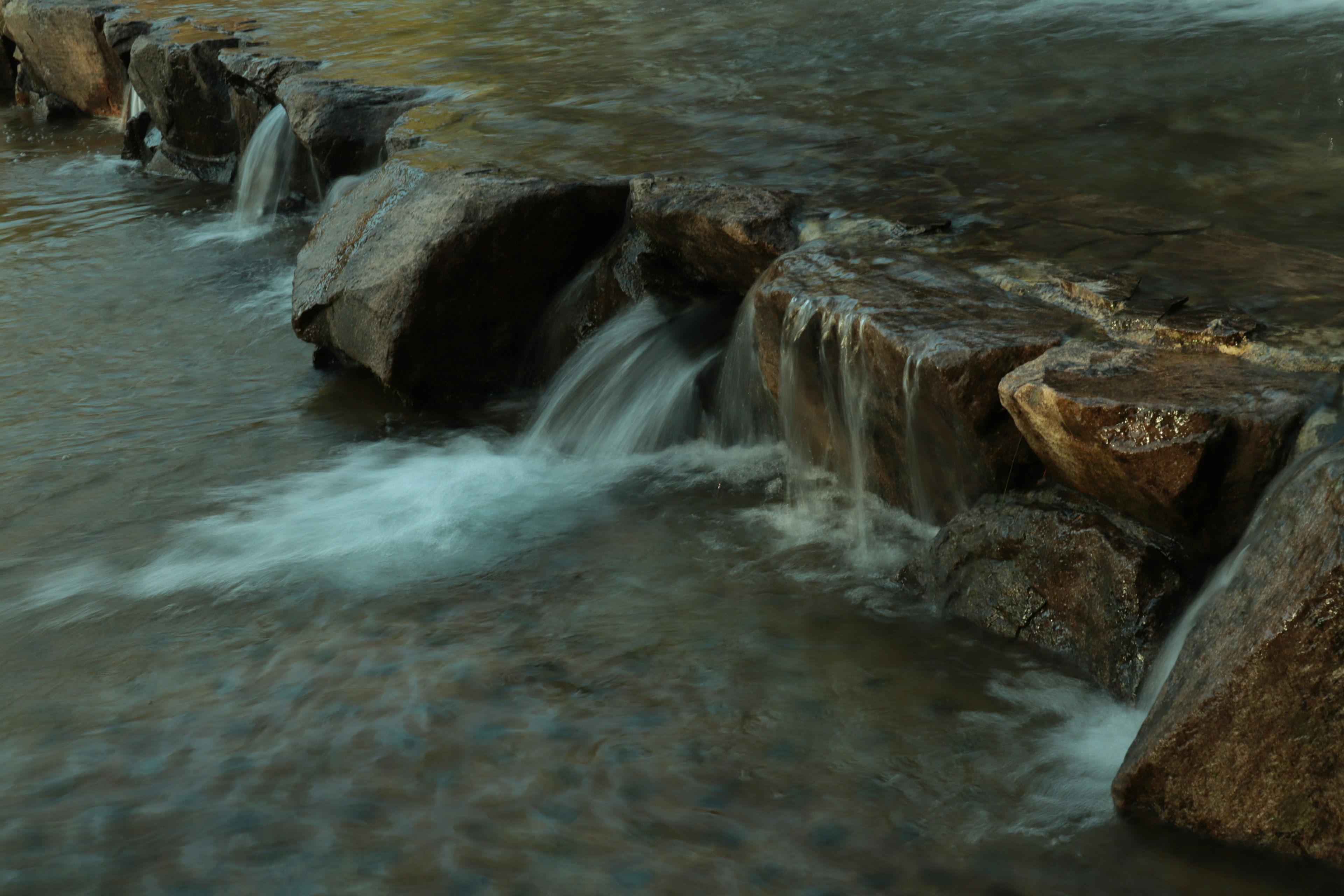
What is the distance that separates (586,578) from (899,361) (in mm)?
1065

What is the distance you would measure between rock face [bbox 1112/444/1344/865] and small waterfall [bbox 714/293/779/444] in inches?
69.1

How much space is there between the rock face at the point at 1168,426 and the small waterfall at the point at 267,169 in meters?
5.60

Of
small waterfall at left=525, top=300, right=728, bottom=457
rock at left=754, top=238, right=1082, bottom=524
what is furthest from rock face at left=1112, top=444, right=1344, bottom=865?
small waterfall at left=525, top=300, right=728, bottom=457

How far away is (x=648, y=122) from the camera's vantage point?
4914 mm

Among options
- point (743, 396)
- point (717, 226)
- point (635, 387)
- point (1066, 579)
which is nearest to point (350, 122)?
point (635, 387)

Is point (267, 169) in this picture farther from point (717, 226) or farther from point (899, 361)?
point (899, 361)

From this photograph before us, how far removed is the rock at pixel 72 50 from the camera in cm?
912

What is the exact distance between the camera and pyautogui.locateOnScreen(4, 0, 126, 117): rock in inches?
359

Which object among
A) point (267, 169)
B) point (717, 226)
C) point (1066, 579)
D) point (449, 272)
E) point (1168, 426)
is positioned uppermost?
point (267, 169)

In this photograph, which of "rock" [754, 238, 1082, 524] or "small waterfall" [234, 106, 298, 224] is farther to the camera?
"small waterfall" [234, 106, 298, 224]

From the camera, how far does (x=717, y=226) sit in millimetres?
3699

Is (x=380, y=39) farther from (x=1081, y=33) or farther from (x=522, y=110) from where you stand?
(x=1081, y=33)

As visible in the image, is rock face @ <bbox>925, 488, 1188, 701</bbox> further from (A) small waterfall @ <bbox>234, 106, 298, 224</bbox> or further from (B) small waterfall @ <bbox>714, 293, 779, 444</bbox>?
(A) small waterfall @ <bbox>234, 106, 298, 224</bbox>

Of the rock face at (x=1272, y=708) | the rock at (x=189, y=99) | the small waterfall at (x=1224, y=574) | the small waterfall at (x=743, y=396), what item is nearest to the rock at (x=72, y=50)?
the rock at (x=189, y=99)
